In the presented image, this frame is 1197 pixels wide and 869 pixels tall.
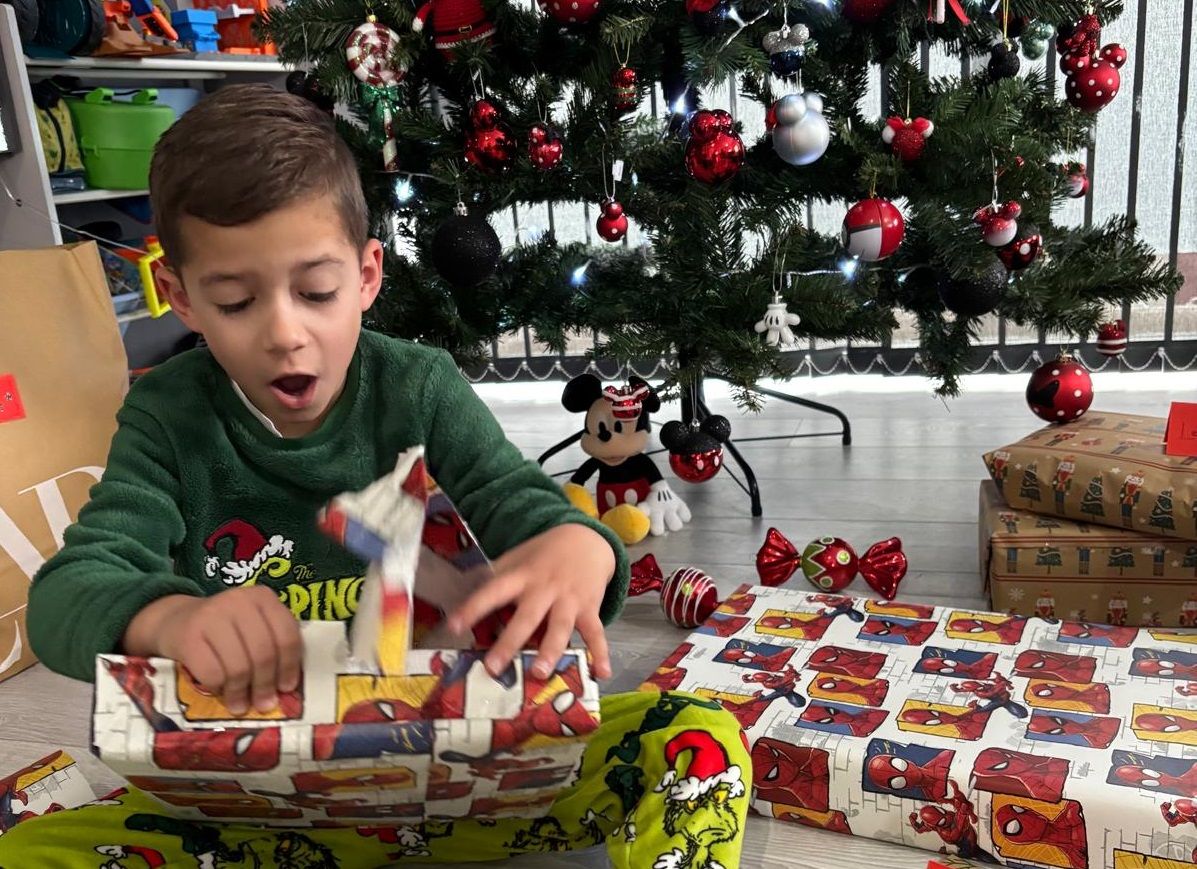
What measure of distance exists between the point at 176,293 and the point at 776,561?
819 mm

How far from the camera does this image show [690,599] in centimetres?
117

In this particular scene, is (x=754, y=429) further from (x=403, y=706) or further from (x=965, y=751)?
(x=403, y=706)

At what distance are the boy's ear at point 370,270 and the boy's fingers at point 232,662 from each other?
0.25 meters

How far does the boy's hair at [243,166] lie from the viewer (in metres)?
0.60

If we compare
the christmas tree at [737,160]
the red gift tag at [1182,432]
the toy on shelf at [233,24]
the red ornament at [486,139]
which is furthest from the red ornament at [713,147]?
the toy on shelf at [233,24]

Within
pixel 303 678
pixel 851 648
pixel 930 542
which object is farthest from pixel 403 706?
pixel 930 542

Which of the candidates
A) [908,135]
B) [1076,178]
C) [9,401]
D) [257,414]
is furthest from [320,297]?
[1076,178]

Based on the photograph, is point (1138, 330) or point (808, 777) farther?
point (1138, 330)

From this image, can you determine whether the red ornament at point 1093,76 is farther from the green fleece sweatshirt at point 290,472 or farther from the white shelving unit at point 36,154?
the white shelving unit at point 36,154

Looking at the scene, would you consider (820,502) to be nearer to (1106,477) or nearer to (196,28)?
(1106,477)

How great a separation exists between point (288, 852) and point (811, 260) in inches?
40.2

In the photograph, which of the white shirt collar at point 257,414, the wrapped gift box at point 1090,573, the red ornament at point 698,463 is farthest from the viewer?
the red ornament at point 698,463

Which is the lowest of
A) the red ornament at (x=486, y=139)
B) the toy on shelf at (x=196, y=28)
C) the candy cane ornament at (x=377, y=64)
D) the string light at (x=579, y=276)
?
the string light at (x=579, y=276)

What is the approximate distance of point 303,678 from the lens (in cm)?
53
